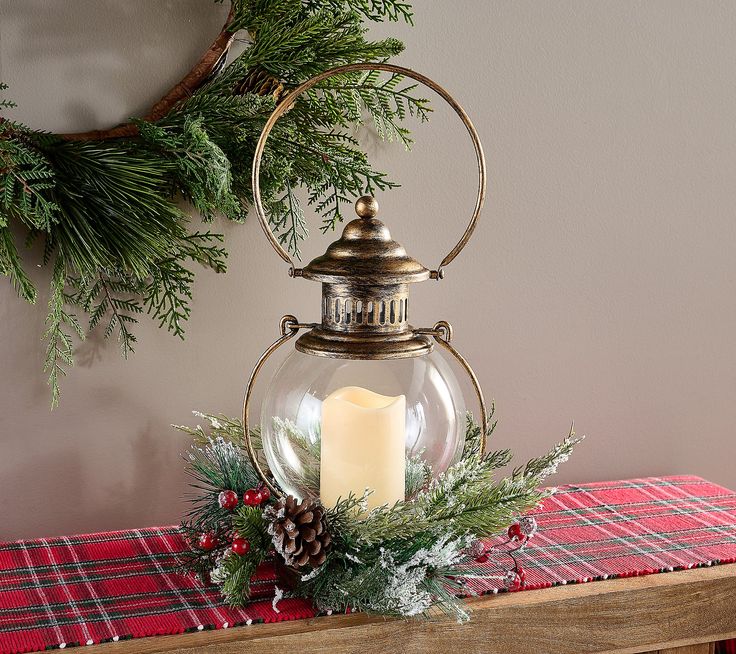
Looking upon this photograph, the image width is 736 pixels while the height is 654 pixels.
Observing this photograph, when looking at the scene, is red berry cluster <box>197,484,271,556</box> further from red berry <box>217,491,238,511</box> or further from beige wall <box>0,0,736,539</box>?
beige wall <box>0,0,736,539</box>

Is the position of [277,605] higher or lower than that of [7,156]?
lower

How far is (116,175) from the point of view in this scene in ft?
3.17

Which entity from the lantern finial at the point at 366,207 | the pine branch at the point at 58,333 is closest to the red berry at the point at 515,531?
the lantern finial at the point at 366,207

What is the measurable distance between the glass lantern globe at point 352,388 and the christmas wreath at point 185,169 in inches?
8.9

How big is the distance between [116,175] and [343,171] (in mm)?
251

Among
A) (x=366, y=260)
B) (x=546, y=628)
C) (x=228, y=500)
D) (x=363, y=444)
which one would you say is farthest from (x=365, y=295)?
(x=546, y=628)

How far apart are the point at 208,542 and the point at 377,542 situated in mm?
171

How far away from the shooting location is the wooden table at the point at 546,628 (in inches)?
31.7

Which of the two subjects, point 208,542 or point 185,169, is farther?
point 185,169

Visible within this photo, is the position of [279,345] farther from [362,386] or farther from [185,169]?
[185,169]

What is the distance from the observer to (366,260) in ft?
2.82

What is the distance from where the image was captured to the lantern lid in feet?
2.80

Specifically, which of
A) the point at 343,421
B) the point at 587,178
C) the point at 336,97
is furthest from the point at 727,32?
the point at 343,421

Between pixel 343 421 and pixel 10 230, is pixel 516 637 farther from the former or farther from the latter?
pixel 10 230
